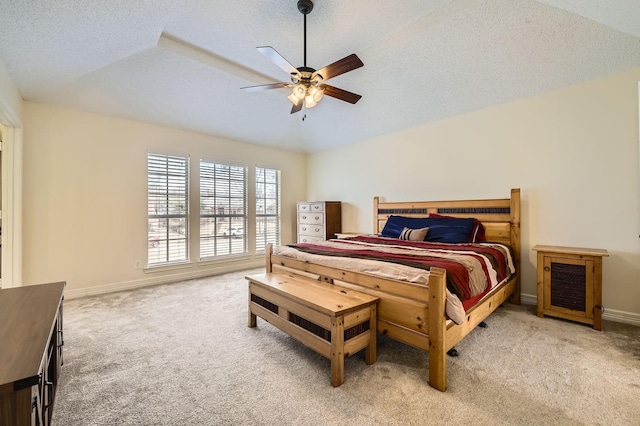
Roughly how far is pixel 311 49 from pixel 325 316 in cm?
291

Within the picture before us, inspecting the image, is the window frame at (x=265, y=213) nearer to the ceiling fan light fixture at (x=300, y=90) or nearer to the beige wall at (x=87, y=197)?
the beige wall at (x=87, y=197)

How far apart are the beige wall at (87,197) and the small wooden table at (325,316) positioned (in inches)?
106

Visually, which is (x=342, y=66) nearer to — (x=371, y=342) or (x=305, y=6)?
(x=305, y=6)

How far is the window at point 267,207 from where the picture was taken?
5.54m

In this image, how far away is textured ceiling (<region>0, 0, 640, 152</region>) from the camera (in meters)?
2.28

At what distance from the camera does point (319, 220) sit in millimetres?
5305

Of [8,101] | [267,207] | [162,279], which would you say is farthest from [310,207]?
[8,101]

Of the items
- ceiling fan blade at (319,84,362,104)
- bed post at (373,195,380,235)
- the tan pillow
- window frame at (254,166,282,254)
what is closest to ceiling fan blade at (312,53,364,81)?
ceiling fan blade at (319,84,362,104)

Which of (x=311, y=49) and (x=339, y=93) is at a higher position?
(x=311, y=49)

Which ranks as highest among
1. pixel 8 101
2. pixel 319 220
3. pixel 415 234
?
pixel 8 101

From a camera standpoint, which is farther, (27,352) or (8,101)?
(8,101)

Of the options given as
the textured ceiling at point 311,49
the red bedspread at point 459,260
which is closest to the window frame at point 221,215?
the textured ceiling at point 311,49

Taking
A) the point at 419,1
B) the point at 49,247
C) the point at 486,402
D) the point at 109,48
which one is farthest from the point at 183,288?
the point at 419,1

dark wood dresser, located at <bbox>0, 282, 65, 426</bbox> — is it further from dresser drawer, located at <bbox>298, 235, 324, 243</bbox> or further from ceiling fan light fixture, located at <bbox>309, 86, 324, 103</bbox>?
dresser drawer, located at <bbox>298, 235, 324, 243</bbox>
